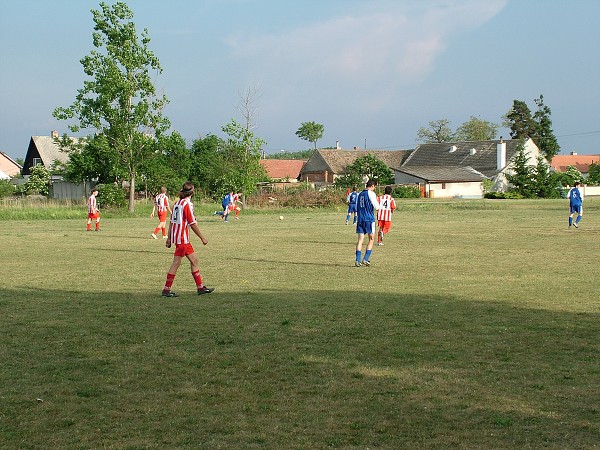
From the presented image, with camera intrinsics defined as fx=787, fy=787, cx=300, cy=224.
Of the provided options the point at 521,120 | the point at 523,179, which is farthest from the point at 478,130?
the point at 523,179

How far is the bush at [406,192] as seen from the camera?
279 feet

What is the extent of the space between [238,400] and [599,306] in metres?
6.68

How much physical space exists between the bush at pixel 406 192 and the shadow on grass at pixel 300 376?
74099mm

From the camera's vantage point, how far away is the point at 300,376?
7.32 metres

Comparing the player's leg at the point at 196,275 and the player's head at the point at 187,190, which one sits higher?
the player's head at the point at 187,190

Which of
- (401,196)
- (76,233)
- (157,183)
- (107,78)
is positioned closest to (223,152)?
(157,183)

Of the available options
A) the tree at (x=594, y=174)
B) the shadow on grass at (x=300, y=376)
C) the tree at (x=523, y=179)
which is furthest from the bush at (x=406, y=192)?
the shadow on grass at (x=300, y=376)

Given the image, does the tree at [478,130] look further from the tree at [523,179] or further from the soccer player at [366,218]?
the soccer player at [366,218]

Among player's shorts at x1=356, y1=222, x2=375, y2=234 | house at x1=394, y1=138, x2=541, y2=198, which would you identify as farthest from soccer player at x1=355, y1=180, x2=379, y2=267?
house at x1=394, y1=138, x2=541, y2=198

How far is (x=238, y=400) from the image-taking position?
6559mm

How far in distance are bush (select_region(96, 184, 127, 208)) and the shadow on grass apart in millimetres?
42611

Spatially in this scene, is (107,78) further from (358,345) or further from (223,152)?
(358,345)

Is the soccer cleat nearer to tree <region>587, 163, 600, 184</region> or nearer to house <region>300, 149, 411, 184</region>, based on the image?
house <region>300, 149, 411, 184</region>

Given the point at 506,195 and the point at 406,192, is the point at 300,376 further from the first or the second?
the point at 506,195
